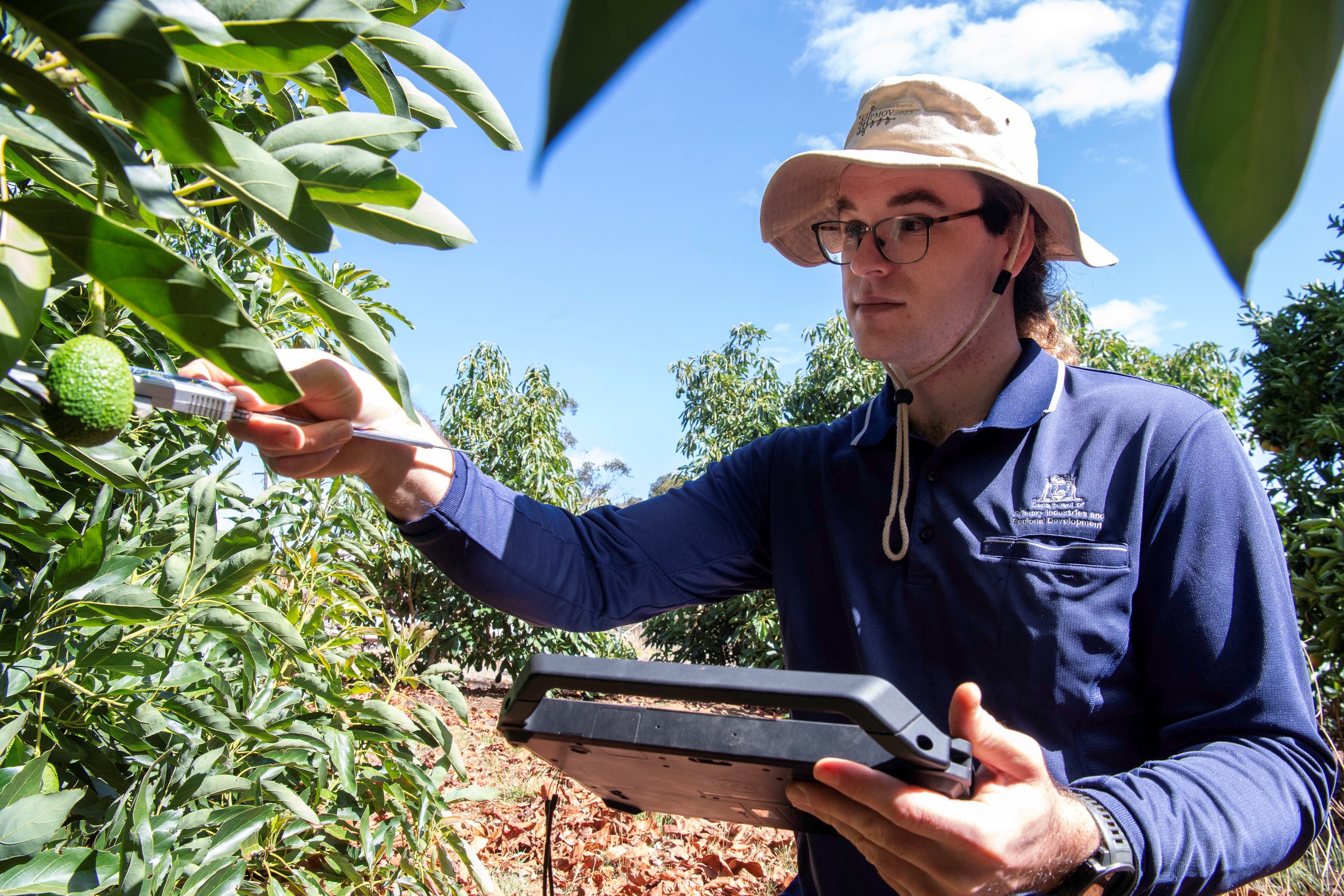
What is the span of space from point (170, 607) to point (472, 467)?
18.1 inches

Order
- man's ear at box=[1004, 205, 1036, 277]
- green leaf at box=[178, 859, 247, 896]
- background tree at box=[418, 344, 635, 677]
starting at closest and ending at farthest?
1. green leaf at box=[178, 859, 247, 896]
2. man's ear at box=[1004, 205, 1036, 277]
3. background tree at box=[418, 344, 635, 677]

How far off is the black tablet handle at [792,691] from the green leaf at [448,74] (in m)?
0.55

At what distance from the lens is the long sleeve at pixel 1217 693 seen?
1.03 meters

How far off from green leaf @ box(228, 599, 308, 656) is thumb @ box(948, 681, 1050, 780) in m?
0.96

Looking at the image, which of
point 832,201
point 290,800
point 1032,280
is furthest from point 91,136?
point 1032,280

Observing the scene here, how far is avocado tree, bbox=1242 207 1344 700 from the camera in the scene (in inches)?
165

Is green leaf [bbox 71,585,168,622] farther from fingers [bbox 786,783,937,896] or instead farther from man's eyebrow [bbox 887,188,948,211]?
man's eyebrow [bbox 887,188,948,211]

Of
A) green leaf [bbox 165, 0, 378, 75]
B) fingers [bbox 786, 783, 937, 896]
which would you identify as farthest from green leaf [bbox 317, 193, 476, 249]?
fingers [bbox 786, 783, 937, 896]

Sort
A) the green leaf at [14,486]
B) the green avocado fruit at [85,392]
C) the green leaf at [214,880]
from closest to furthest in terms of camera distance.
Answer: the green avocado fruit at [85,392] → the green leaf at [14,486] → the green leaf at [214,880]

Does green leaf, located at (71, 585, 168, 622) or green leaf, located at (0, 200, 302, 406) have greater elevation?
green leaf, located at (0, 200, 302, 406)

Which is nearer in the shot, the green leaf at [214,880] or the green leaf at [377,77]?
the green leaf at [377,77]

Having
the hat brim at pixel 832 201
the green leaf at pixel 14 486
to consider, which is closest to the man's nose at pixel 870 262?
the hat brim at pixel 832 201

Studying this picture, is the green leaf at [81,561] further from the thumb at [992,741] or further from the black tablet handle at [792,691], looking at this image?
the thumb at [992,741]

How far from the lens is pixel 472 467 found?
4.52 ft
